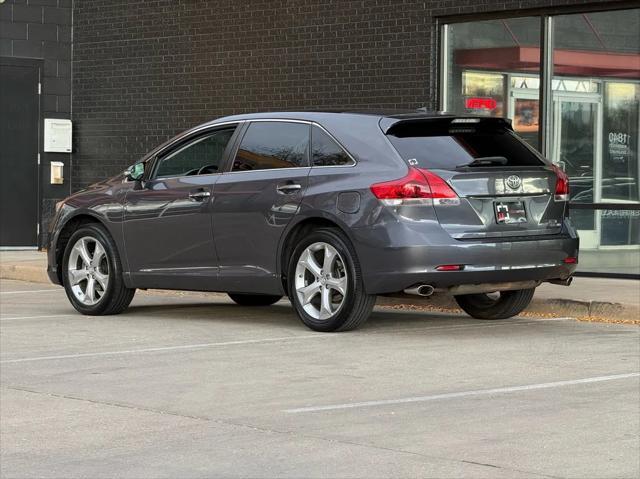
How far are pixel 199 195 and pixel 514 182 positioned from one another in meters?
2.62

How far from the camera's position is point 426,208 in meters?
10.4

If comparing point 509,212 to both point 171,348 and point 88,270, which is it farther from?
point 88,270

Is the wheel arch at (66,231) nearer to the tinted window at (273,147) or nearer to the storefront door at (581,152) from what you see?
the tinted window at (273,147)

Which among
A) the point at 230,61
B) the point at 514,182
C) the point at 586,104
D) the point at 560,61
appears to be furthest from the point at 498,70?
the point at 514,182

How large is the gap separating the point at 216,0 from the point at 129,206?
783 centimetres

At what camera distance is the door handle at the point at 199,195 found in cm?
1169

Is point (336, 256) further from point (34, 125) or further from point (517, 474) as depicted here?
point (34, 125)

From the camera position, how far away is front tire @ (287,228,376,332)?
35.0ft

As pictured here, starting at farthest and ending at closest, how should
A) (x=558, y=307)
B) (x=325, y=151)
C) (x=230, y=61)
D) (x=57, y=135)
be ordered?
1. (x=57, y=135)
2. (x=230, y=61)
3. (x=558, y=307)
4. (x=325, y=151)

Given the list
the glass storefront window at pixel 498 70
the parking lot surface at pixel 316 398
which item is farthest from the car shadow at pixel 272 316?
the glass storefront window at pixel 498 70

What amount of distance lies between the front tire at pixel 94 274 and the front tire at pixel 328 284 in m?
1.94

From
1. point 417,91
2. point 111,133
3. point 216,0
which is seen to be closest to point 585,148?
point 417,91

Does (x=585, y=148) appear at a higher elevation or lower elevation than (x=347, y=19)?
lower

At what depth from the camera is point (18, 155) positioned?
20938 millimetres
